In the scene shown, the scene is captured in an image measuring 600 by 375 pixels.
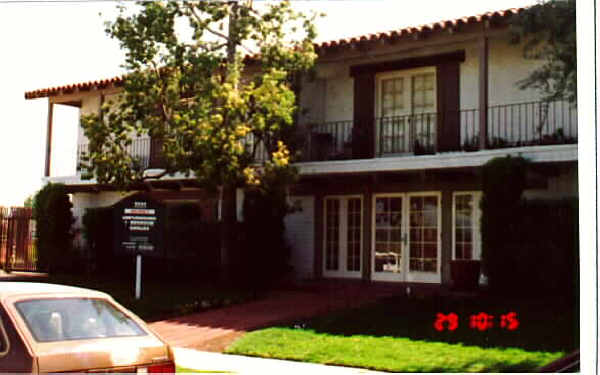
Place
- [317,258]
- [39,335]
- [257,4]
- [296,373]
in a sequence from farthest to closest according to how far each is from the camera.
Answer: [317,258], [257,4], [296,373], [39,335]

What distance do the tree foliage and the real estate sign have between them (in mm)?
1624

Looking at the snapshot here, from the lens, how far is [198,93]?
336 inches

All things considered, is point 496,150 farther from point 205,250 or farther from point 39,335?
point 39,335

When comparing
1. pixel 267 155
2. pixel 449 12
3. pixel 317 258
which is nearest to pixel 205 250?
pixel 267 155

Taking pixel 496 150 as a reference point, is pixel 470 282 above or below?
below

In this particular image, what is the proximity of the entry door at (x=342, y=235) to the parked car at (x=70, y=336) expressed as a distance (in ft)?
22.2

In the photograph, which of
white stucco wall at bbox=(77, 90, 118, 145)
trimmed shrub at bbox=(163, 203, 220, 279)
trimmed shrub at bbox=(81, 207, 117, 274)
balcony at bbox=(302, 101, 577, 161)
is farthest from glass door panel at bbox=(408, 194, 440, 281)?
trimmed shrub at bbox=(81, 207, 117, 274)

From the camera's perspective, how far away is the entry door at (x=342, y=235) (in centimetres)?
1104

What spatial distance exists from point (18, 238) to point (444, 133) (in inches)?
255

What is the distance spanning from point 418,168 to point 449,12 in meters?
3.74

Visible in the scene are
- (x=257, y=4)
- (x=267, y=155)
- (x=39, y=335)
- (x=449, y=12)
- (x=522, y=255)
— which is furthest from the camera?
(x=267, y=155)

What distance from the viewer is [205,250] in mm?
8523

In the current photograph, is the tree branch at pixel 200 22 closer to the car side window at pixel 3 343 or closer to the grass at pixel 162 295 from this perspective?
the grass at pixel 162 295

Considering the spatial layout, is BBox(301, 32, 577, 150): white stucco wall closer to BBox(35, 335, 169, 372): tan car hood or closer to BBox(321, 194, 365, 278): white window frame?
BBox(321, 194, 365, 278): white window frame
